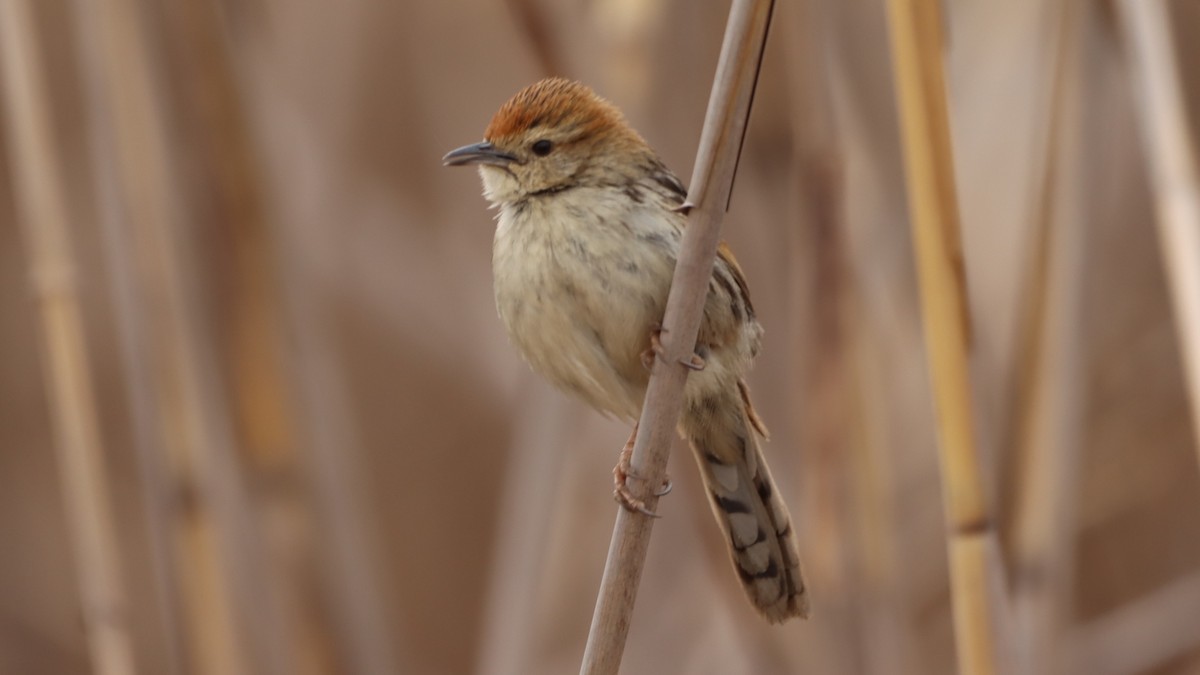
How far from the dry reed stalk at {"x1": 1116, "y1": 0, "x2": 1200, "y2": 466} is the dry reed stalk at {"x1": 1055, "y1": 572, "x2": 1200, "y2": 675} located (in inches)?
45.6

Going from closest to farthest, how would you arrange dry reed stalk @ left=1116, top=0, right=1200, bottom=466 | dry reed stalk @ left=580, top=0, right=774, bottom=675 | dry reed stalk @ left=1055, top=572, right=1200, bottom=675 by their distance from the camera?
dry reed stalk @ left=580, top=0, right=774, bottom=675 < dry reed stalk @ left=1116, top=0, right=1200, bottom=466 < dry reed stalk @ left=1055, top=572, right=1200, bottom=675

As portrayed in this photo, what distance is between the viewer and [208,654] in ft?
6.69

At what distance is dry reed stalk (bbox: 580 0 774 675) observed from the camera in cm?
129

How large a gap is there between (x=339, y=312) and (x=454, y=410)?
0.46 m

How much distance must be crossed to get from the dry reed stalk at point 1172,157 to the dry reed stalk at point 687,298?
0.70 metres

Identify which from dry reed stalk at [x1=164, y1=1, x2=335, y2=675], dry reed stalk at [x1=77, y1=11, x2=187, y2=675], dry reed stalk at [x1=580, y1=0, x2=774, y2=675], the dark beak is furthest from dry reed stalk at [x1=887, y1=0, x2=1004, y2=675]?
dry reed stalk at [x1=77, y1=11, x2=187, y2=675]

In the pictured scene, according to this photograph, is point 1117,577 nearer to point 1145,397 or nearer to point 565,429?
point 1145,397

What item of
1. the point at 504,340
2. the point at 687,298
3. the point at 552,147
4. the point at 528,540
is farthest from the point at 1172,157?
the point at 504,340

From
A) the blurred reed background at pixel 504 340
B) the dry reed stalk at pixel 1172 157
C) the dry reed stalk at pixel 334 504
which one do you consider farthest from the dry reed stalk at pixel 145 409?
the dry reed stalk at pixel 1172 157

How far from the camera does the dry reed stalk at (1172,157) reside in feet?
5.33

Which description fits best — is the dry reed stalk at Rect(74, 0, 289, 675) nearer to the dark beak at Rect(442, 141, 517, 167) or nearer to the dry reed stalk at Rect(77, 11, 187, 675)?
the dry reed stalk at Rect(77, 11, 187, 675)

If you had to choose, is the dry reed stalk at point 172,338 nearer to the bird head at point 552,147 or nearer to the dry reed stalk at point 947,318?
the bird head at point 552,147

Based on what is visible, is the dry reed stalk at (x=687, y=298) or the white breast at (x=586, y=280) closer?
the dry reed stalk at (x=687, y=298)

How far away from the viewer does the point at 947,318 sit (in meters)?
1.40
